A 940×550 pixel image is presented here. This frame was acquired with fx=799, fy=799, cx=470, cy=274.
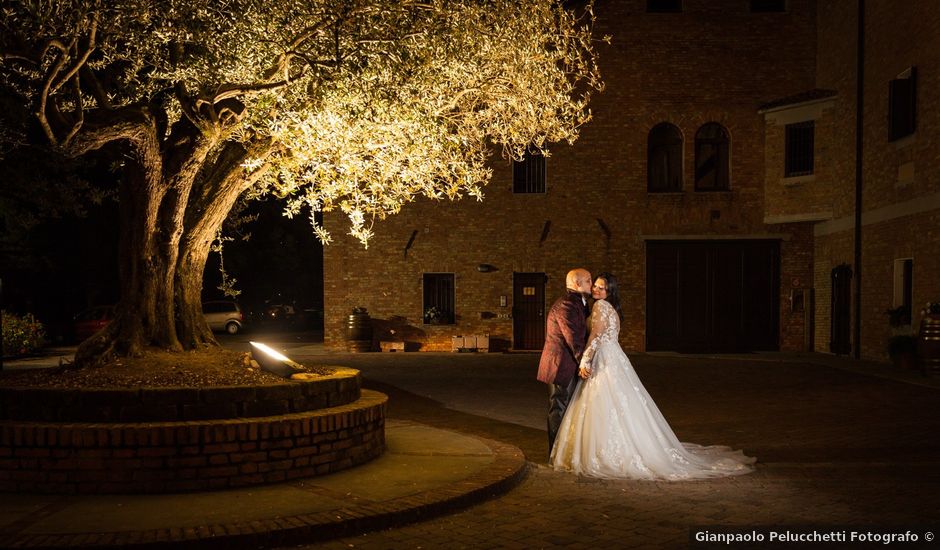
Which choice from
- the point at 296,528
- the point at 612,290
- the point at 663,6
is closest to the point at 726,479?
the point at 612,290

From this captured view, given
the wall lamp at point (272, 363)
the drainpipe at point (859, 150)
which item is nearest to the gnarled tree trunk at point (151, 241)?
the wall lamp at point (272, 363)

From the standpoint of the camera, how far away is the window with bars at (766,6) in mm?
21250

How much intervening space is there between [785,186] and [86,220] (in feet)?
79.4

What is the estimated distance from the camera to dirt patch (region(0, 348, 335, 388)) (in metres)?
6.48

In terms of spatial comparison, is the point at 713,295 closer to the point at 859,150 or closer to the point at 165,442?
the point at 859,150

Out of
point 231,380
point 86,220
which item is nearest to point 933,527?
point 231,380

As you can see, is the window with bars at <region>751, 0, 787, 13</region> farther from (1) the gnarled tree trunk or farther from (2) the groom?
(1) the gnarled tree trunk

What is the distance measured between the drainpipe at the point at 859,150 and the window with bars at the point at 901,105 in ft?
4.36

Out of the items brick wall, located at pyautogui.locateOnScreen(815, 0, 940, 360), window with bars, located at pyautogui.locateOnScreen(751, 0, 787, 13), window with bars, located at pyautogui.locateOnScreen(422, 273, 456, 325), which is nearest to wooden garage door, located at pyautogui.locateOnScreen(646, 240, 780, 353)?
brick wall, located at pyautogui.locateOnScreen(815, 0, 940, 360)

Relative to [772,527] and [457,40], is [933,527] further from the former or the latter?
[457,40]

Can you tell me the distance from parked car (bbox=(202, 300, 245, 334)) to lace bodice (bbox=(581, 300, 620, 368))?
28.0 m

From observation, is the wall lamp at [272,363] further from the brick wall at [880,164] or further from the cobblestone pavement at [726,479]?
the brick wall at [880,164]

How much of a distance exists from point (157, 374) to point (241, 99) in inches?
113

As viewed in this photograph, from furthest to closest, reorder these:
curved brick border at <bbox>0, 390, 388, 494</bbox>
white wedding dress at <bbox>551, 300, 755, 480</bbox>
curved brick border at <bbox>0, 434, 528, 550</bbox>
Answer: white wedding dress at <bbox>551, 300, 755, 480</bbox> < curved brick border at <bbox>0, 390, 388, 494</bbox> < curved brick border at <bbox>0, 434, 528, 550</bbox>
